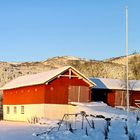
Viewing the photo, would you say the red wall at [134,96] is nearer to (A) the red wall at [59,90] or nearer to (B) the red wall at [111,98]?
(B) the red wall at [111,98]

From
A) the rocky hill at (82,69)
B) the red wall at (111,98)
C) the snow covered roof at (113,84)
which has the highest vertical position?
the rocky hill at (82,69)

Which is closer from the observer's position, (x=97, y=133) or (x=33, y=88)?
(x=97, y=133)

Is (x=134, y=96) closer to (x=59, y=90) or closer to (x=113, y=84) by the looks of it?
(x=113, y=84)

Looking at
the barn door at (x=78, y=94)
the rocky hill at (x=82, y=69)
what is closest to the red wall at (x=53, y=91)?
the barn door at (x=78, y=94)

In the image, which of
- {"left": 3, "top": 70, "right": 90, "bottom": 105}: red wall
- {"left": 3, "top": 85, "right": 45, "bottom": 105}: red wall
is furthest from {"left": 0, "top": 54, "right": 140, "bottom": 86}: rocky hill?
{"left": 3, "top": 70, "right": 90, "bottom": 105}: red wall

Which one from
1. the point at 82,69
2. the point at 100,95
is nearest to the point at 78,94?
the point at 100,95

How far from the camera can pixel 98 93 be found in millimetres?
61375

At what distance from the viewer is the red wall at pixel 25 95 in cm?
5310

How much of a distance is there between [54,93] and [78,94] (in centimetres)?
321

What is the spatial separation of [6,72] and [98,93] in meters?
53.6

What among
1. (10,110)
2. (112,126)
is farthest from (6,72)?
(112,126)

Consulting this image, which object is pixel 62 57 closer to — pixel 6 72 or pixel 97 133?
pixel 6 72

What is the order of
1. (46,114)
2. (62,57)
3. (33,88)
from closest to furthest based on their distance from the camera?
(46,114)
(33,88)
(62,57)

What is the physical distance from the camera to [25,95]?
5753 centimetres
